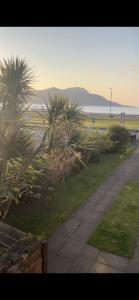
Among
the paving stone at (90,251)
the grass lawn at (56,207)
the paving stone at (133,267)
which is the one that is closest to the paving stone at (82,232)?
the paving stone at (90,251)

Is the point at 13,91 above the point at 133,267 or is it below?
above

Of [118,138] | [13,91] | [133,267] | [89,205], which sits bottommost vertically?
[133,267]

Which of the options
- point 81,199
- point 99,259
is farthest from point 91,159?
point 99,259

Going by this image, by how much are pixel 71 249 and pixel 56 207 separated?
6.39ft

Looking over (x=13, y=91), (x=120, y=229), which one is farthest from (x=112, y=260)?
(x=13, y=91)

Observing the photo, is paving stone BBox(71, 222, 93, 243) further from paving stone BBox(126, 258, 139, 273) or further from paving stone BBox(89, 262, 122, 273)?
paving stone BBox(126, 258, 139, 273)

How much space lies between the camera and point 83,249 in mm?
4691

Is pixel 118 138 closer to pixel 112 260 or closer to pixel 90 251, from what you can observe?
pixel 90 251

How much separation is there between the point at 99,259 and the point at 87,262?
0.80 ft

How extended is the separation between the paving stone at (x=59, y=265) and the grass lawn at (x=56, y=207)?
808 millimetres

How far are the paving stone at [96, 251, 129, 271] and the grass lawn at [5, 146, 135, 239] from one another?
118 cm

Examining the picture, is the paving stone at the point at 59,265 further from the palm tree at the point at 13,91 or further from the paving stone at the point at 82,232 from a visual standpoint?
the palm tree at the point at 13,91

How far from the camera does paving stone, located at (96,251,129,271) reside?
13.9 ft

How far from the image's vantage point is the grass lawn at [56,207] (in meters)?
5.51
